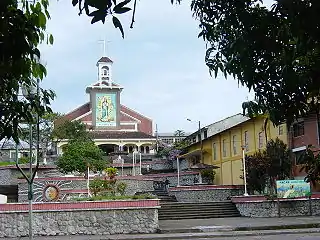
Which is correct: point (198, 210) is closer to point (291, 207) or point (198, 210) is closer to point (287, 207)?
point (287, 207)

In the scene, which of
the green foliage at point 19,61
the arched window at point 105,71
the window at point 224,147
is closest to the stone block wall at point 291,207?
the window at point 224,147

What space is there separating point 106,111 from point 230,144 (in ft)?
108

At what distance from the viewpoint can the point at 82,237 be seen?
863 inches

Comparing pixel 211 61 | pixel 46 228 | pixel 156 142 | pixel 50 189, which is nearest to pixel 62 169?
pixel 50 189

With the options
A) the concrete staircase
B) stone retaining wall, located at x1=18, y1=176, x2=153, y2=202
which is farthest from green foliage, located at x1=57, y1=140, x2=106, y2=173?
the concrete staircase

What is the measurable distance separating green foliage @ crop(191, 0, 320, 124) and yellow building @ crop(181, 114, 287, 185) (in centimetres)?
3016

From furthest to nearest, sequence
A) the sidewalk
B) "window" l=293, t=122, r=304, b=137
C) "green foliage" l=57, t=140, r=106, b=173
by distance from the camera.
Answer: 1. "green foliage" l=57, t=140, r=106, b=173
2. the sidewalk
3. "window" l=293, t=122, r=304, b=137

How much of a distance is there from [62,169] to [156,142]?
30.0m

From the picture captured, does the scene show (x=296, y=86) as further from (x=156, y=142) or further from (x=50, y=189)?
(x=156, y=142)

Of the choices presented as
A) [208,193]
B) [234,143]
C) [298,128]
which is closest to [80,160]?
[208,193]

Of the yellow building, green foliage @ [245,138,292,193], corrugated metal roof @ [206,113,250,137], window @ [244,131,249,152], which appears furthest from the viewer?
corrugated metal roof @ [206,113,250,137]

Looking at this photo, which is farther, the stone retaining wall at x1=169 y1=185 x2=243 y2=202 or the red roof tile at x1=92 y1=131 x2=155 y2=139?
the red roof tile at x1=92 y1=131 x2=155 y2=139

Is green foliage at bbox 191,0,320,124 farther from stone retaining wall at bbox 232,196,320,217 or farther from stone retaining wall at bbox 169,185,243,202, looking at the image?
stone retaining wall at bbox 169,185,243,202

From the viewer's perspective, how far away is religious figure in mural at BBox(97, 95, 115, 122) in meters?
73.1
